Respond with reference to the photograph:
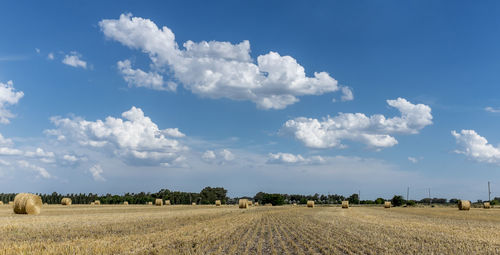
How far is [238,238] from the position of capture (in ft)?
61.2

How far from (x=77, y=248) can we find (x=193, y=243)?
15.1 ft

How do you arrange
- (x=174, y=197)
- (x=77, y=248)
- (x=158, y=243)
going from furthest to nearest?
(x=174, y=197) < (x=158, y=243) < (x=77, y=248)

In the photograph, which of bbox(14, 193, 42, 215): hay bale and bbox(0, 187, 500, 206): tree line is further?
bbox(0, 187, 500, 206): tree line

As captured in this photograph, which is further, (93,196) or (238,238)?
(93,196)

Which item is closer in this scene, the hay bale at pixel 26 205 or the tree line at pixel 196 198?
the hay bale at pixel 26 205

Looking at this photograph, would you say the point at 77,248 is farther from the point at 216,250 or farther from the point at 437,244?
the point at 437,244


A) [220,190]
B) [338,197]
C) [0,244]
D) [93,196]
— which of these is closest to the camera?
[0,244]

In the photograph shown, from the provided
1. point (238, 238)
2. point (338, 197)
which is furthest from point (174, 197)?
point (238, 238)

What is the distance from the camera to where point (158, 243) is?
16.4m

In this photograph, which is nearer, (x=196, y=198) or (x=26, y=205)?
(x=26, y=205)

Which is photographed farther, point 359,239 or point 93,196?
point 93,196

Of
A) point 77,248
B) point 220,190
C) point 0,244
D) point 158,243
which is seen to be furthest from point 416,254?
point 220,190

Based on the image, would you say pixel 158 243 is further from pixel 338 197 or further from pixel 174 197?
pixel 338 197

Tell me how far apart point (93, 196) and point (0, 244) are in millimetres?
132100
